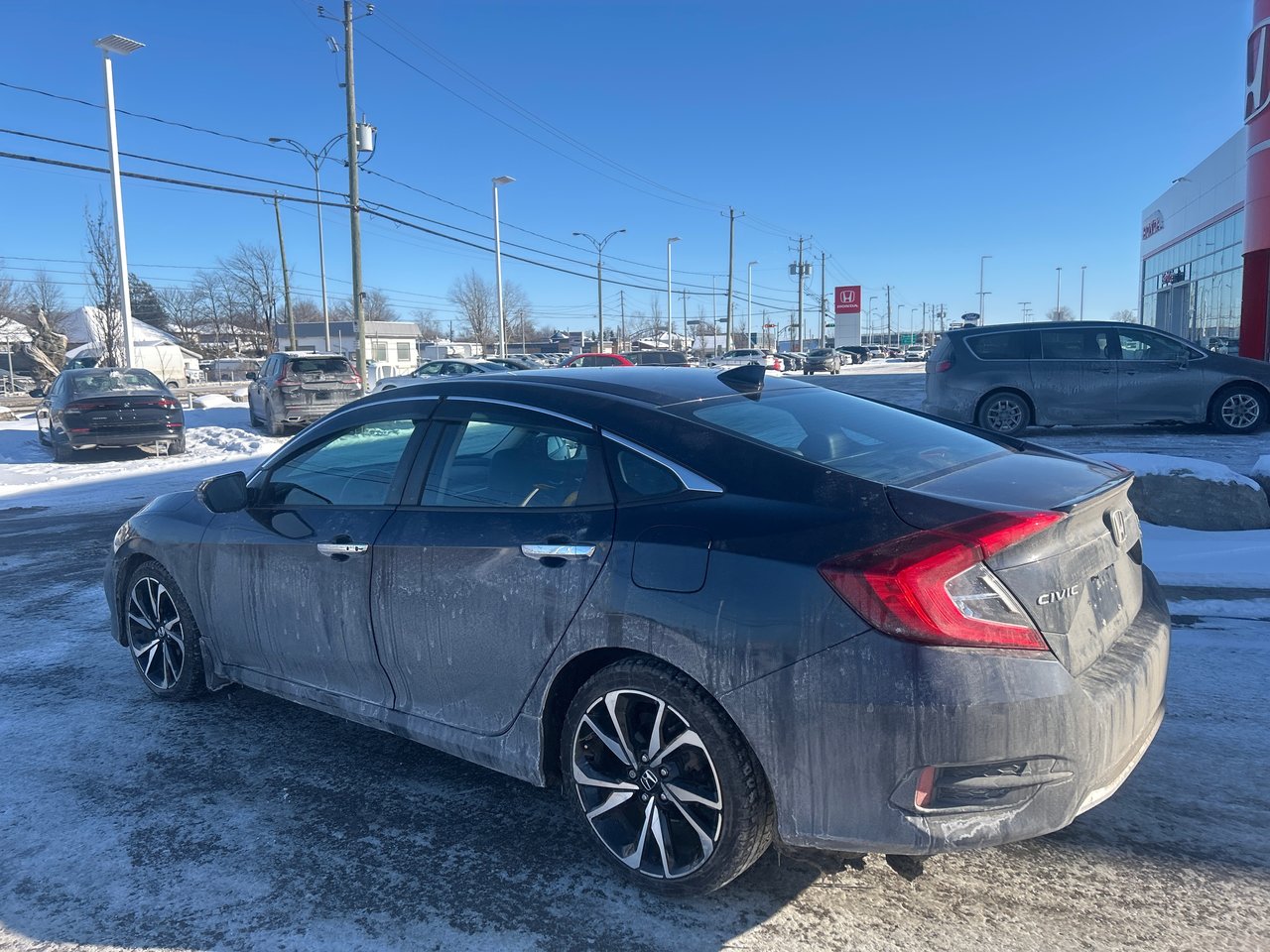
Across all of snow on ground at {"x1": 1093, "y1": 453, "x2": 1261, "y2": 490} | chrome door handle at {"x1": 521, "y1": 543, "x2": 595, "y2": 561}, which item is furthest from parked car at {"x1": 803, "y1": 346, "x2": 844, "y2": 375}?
chrome door handle at {"x1": 521, "y1": 543, "x2": 595, "y2": 561}

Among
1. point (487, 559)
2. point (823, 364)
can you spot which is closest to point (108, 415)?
point (487, 559)

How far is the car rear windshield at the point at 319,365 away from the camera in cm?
1953

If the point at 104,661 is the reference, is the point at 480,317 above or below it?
above

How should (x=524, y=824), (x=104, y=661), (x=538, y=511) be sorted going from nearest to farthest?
1. (x=538, y=511)
2. (x=524, y=824)
3. (x=104, y=661)

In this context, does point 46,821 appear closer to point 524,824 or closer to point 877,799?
point 524,824

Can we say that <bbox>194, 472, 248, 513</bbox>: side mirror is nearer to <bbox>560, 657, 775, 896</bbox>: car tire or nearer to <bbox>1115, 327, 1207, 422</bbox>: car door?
<bbox>560, 657, 775, 896</bbox>: car tire

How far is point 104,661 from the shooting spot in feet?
16.9

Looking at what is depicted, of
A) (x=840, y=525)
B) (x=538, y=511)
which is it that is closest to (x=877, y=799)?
(x=840, y=525)

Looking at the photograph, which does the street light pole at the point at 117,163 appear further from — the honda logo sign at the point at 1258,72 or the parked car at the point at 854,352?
the parked car at the point at 854,352

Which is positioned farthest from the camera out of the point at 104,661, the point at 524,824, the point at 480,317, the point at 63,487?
the point at 480,317

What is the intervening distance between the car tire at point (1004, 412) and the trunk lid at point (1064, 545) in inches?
429

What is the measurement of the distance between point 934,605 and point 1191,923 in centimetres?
128

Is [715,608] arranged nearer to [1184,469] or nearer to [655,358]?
[1184,469]

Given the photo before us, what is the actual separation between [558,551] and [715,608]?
1.99ft
